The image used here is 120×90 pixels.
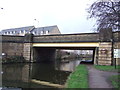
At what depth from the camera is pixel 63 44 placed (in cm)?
3197

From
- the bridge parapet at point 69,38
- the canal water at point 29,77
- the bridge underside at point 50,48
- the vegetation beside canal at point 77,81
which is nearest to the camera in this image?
the vegetation beside canal at point 77,81

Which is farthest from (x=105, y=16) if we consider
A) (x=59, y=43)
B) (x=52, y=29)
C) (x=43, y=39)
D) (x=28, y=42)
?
(x=52, y=29)

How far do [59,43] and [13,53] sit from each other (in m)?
9.80

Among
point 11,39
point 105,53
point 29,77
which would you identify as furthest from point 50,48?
point 29,77

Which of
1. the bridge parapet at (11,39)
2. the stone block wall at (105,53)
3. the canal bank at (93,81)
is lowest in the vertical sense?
the canal bank at (93,81)

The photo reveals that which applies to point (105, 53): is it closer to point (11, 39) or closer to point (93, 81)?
point (93, 81)

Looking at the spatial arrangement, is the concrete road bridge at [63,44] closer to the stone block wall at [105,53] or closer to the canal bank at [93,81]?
the stone block wall at [105,53]

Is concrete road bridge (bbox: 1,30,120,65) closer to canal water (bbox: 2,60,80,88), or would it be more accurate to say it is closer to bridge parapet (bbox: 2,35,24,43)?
bridge parapet (bbox: 2,35,24,43)

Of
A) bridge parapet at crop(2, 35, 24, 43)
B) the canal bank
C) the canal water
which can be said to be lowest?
the canal water

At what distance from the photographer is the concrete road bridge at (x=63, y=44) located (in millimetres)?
26516

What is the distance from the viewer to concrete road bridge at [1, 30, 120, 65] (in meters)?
26.5

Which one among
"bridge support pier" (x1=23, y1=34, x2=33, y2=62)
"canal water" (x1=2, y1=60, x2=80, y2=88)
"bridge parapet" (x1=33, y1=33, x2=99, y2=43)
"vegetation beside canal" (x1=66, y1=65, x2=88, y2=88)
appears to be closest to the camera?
"vegetation beside canal" (x1=66, y1=65, x2=88, y2=88)

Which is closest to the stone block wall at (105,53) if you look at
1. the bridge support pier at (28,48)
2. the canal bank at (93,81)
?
the canal bank at (93,81)

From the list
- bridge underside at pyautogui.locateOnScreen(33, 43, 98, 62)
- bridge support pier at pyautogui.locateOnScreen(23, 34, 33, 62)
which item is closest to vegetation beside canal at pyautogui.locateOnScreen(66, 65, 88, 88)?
bridge underside at pyautogui.locateOnScreen(33, 43, 98, 62)
